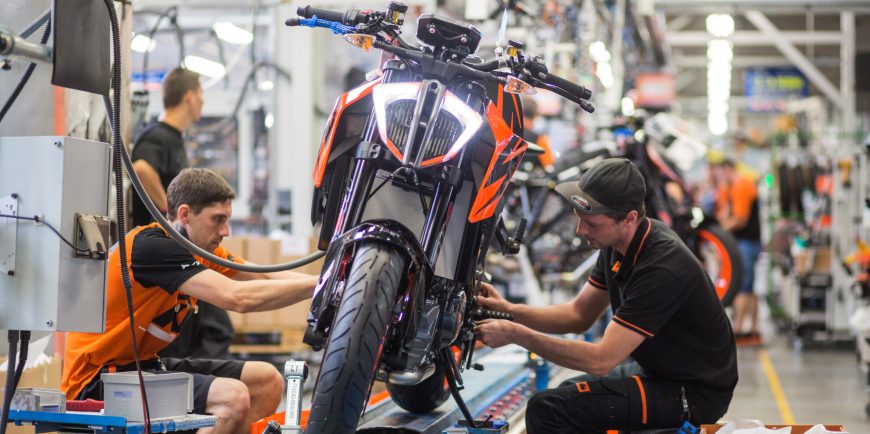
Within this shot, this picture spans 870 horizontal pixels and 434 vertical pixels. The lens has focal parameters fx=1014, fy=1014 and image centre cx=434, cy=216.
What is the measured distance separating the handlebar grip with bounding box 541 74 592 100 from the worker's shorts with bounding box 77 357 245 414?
140 centimetres

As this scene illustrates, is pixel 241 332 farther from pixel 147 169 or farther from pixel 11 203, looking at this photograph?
pixel 11 203

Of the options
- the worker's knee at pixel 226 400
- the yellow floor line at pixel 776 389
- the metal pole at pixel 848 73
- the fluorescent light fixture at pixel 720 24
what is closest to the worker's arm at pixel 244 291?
the worker's knee at pixel 226 400

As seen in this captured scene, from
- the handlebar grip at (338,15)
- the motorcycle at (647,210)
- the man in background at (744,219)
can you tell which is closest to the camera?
the handlebar grip at (338,15)

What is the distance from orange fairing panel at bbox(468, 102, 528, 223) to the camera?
2953 mm

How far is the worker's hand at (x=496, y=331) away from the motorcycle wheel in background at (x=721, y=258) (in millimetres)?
4408

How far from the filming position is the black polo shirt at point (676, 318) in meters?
3.34

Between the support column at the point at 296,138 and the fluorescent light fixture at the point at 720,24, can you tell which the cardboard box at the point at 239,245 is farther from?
the fluorescent light fixture at the point at 720,24

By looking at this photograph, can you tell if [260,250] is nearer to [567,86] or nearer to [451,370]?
[451,370]

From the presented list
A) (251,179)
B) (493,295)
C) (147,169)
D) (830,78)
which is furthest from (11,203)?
(830,78)

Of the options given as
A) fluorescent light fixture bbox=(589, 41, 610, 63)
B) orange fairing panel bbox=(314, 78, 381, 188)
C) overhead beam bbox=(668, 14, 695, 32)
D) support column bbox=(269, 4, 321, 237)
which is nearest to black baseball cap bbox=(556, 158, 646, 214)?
orange fairing panel bbox=(314, 78, 381, 188)

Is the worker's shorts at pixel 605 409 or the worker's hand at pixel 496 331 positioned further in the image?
the worker's shorts at pixel 605 409

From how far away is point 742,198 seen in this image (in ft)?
36.2

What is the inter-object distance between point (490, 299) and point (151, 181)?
7.43 feet

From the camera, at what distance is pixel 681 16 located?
19.9 metres
